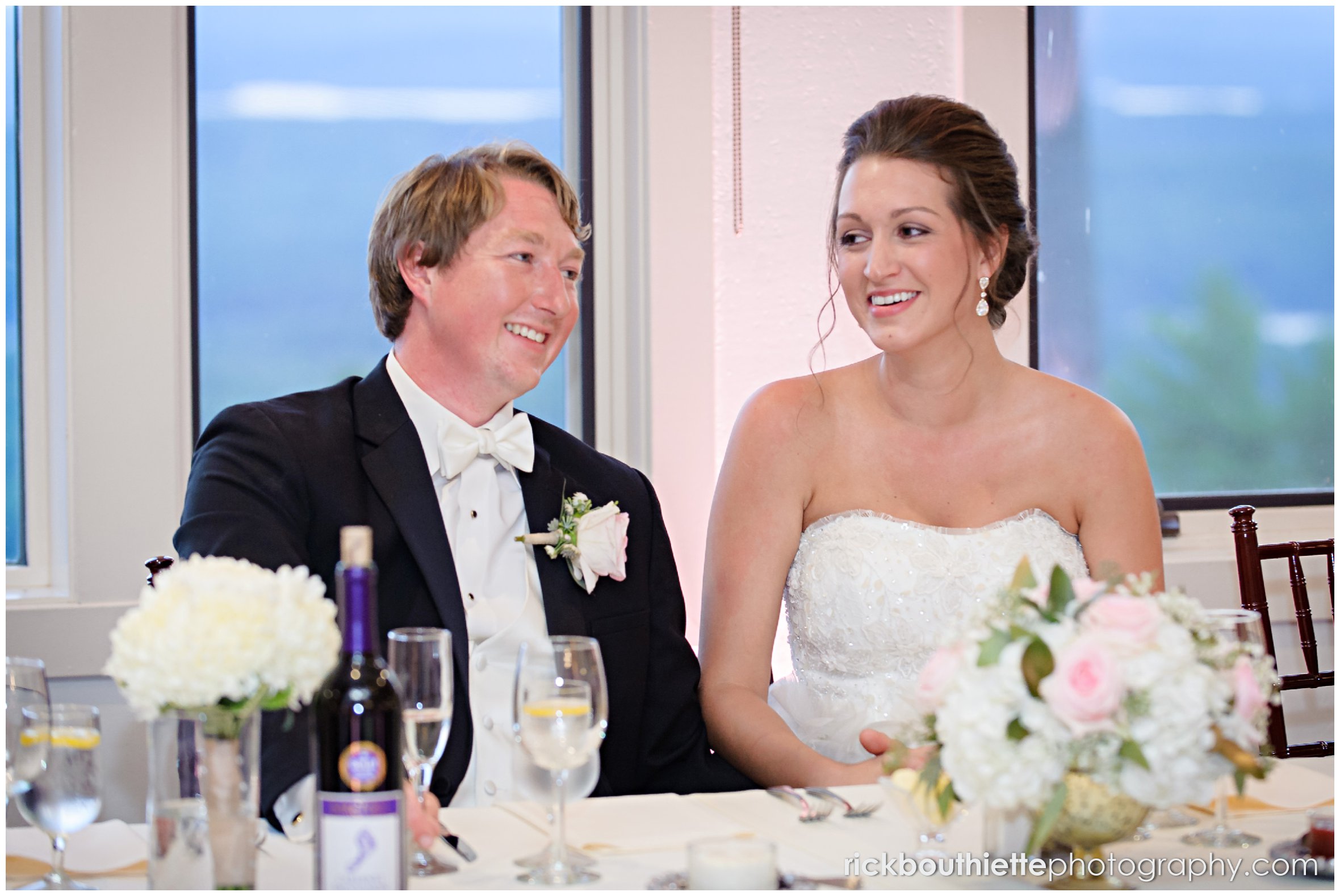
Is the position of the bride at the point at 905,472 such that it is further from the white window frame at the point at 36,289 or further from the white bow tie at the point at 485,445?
the white window frame at the point at 36,289

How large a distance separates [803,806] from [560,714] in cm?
40

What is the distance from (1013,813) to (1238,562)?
5.37 feet

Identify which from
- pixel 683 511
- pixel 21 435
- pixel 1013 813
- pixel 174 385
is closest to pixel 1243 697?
pixel 1013 813

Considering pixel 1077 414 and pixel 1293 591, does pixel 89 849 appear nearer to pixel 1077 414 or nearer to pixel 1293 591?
pixel 1077 414

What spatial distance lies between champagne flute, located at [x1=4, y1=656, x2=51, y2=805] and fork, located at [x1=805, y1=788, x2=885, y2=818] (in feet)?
2.74

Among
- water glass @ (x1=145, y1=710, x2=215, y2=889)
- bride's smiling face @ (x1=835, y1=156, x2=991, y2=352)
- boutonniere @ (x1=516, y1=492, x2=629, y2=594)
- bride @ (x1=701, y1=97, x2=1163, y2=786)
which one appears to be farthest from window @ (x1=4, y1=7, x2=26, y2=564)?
water glass @ (x1=145, y1=710, x2=215, y2=889)

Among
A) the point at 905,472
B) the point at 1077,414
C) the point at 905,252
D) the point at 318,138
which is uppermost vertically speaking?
the point at 318,138

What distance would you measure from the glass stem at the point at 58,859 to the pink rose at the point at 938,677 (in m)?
0.84

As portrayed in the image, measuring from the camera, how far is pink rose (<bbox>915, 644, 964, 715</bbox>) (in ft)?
3.78

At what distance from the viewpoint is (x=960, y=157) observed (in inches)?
93.0

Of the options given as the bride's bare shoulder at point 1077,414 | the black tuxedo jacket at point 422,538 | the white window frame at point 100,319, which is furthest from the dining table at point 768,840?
the white window frame at point 100,319

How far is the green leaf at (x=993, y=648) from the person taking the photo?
44.0 inches

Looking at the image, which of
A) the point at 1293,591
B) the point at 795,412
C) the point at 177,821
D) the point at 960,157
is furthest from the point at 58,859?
the point at 1293,591

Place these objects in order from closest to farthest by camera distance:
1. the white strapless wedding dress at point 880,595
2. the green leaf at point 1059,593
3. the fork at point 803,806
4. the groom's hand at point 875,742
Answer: the green leaf at point 1059,593 < the fork at point 803,806 < the groom's hand at point 875,742 < the white strapless wedding dress at point 880,595
